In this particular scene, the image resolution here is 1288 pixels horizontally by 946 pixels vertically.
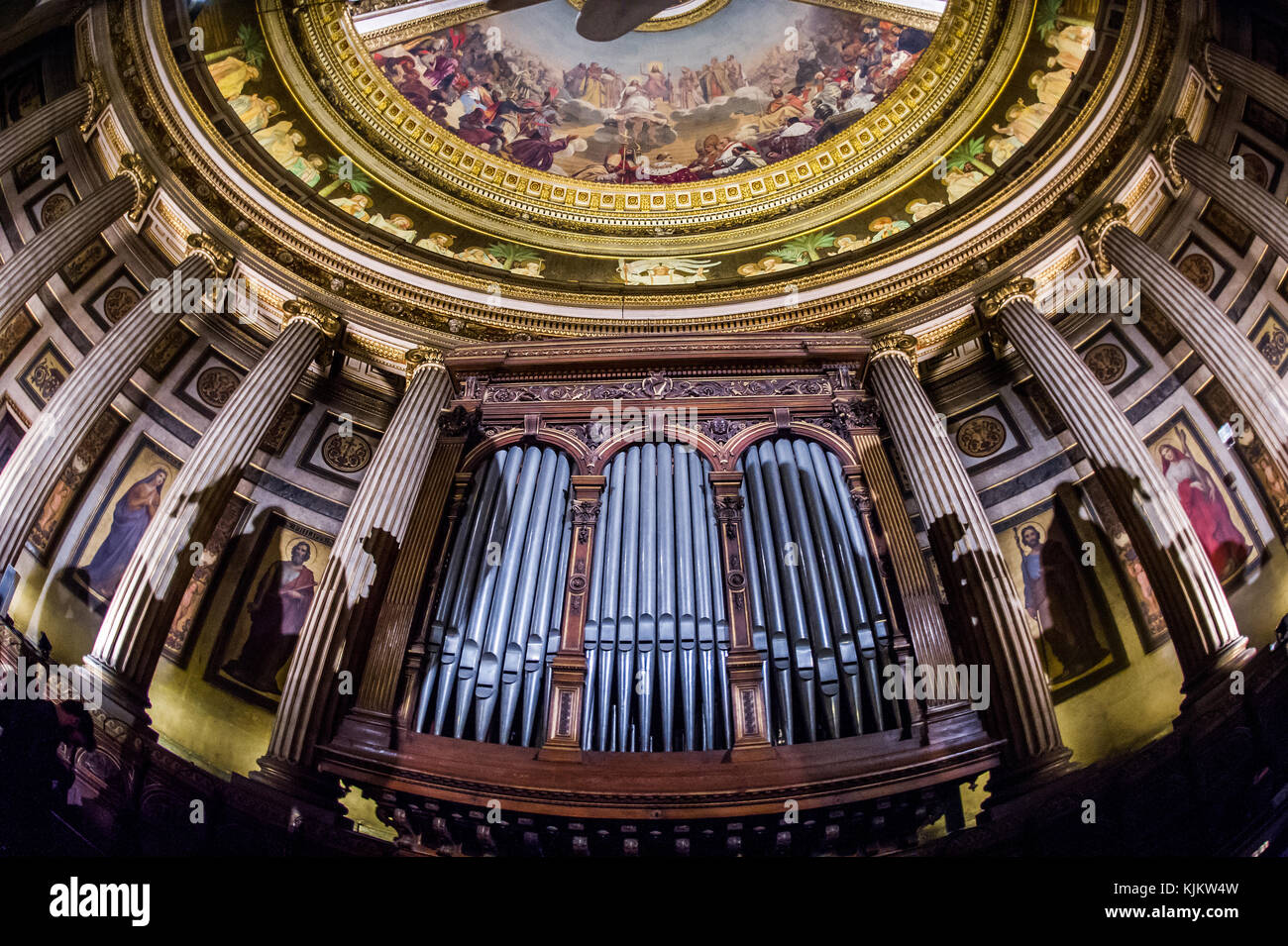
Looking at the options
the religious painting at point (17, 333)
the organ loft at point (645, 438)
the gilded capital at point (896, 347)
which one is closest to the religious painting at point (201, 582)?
the organ loft at point (645, 438)

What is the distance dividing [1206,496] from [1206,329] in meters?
1.62

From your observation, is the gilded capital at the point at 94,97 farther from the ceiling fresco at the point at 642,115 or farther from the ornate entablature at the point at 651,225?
the ceiling fresco at the point at 642,115

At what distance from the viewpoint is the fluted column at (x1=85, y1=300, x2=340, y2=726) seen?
7.93 m

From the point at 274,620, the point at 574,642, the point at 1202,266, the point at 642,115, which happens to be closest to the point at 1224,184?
the point at 1202,266

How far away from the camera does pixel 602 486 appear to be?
10.1 metres

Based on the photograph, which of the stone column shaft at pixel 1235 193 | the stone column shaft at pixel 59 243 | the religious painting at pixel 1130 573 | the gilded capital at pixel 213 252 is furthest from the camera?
the gilded capital at pixel 213 252

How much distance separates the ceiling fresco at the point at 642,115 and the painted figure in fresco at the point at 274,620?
455 centimetres

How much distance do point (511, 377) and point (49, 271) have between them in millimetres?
4645

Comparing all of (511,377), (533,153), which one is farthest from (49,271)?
(533,153)

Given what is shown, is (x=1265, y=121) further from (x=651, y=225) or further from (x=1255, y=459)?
(x=651, y=225)

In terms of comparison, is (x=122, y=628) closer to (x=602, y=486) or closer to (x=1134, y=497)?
(x=602, y=486)

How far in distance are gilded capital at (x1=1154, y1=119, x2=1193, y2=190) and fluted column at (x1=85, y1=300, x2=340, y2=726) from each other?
9367 mm

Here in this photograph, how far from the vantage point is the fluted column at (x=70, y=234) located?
8891 mm
